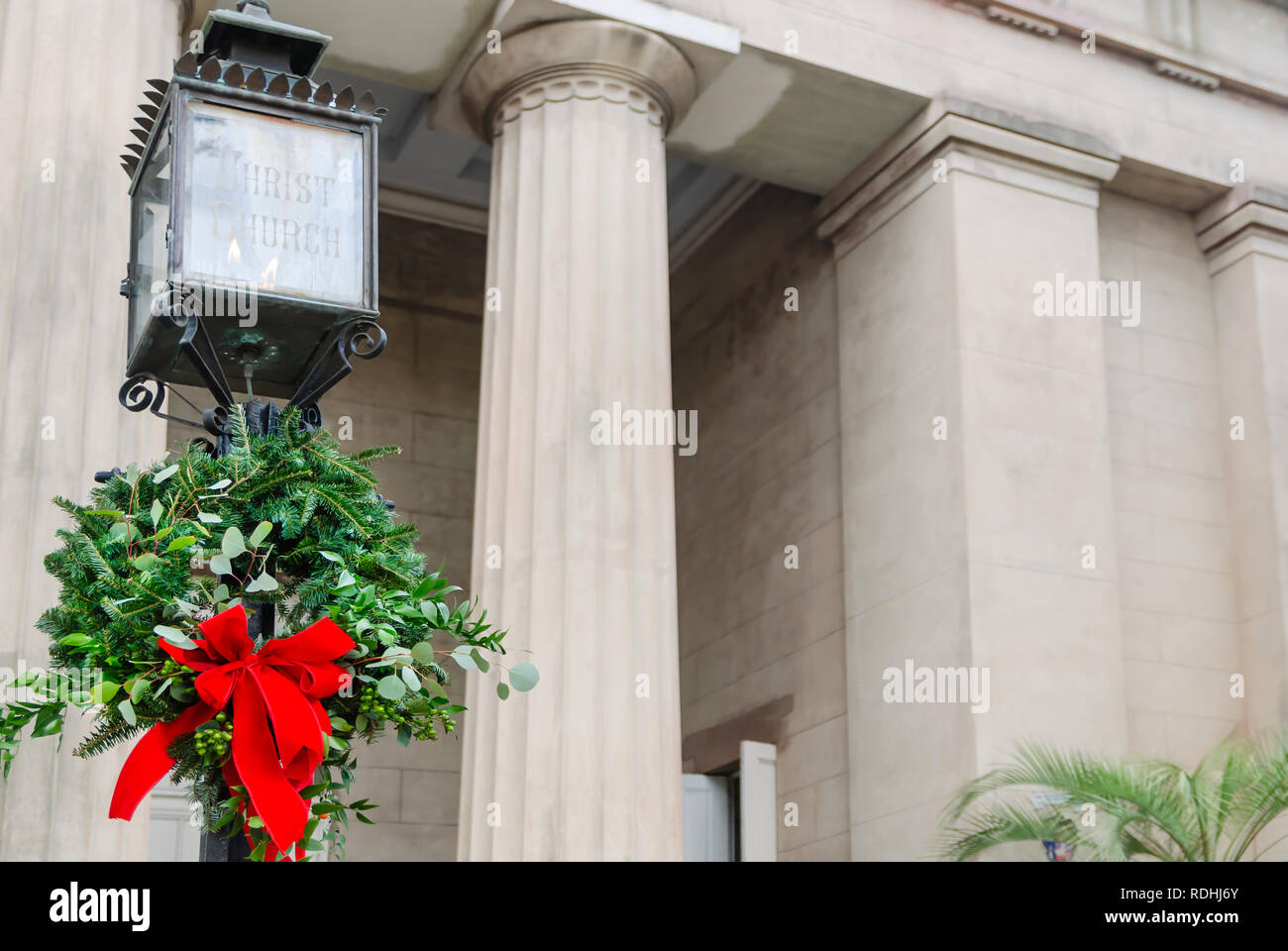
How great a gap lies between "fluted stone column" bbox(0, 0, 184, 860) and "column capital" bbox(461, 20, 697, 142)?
8.91ft

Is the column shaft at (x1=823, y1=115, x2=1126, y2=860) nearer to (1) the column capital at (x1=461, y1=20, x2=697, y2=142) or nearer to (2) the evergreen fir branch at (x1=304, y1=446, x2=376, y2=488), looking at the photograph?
(1) the column capital at (x1=461, y1=20, x2=697, y2=142)

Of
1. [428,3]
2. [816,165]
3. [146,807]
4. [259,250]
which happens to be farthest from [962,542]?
[259,250]

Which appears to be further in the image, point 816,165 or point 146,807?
point 816,165

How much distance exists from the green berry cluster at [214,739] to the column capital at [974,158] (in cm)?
1153

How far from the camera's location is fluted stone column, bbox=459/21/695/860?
454 inches

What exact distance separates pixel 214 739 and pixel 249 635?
0.40 metres

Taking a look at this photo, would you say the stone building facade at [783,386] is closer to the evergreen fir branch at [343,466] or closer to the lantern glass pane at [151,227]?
the lantern glass pane at [151,227]

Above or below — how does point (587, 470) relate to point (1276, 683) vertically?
above

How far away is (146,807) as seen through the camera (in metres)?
9.40

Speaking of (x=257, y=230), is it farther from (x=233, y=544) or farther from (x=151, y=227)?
(x=233, y=544)

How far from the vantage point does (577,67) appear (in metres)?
13.4

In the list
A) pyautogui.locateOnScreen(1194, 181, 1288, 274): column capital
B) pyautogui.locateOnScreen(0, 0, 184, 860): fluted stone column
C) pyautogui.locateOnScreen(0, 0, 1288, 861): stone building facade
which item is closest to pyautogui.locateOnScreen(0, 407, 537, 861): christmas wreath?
pyautogui.locateOnScreen(0, 0, 184, 860): fluted stone column
